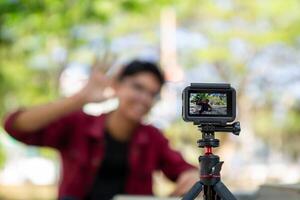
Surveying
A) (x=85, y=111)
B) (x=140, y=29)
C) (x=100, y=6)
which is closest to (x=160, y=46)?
(x=140, y=29)

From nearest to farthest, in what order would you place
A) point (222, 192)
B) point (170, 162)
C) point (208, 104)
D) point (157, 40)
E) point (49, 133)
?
1. point (222, 192)
2. point (208, 104)
3. point (49, 133)
4. point (170, 162)
5. point (157, 40)

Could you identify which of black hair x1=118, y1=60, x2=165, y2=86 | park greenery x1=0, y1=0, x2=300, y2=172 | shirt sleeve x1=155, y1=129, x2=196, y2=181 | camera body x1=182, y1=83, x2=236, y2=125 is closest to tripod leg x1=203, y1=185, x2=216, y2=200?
camera body x1=182, y1=83, x2=236, y2=125

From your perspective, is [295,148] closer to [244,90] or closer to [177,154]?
[244,90]

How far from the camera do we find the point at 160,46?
18953 millimetres

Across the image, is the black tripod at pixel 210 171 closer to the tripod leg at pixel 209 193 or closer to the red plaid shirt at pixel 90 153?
the tripod leg at pixel 209 193

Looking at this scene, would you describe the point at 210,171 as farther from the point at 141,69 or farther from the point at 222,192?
the point at 141,69

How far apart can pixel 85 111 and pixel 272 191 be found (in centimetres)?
109

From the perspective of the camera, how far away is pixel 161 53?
18.7 m

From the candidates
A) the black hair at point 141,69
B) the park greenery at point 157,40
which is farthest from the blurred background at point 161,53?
the black hair at point 141,69

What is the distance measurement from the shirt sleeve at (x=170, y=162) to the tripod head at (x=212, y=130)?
1252 millimetres

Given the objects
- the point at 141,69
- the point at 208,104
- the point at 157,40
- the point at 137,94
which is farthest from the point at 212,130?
the point at 157,40

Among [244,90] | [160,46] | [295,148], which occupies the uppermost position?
[160,46]

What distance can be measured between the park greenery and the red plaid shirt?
12.3ft

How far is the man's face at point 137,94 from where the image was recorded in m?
2.58
